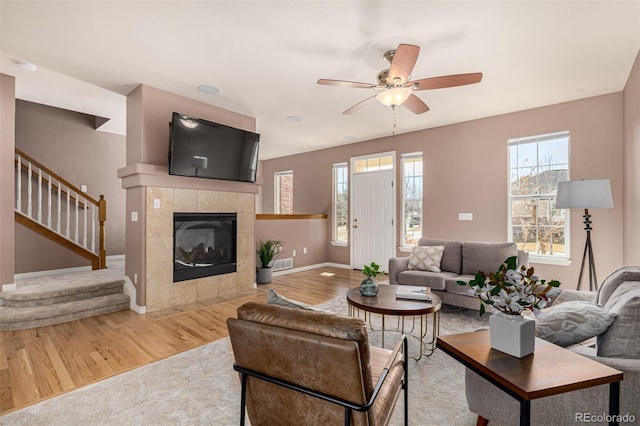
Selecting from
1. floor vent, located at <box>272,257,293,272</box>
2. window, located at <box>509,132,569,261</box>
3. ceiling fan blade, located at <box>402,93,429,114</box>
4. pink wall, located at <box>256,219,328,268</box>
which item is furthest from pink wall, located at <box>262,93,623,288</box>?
ceiling fan blade, located at <box>402,93,429,114</box>

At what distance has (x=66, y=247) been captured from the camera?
4879mm

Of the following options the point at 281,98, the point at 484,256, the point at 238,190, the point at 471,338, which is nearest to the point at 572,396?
the point at 471,338

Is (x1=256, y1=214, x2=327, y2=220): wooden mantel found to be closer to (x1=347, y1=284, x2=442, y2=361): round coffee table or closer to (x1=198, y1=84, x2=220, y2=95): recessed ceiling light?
(x1=198, y1=84, x2=220, y2=95): recessed ceiling light

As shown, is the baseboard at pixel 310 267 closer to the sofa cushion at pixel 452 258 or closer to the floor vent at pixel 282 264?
the floor vent at pixel 282 264

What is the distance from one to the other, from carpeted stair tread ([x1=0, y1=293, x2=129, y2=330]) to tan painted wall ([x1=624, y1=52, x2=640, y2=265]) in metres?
5.74

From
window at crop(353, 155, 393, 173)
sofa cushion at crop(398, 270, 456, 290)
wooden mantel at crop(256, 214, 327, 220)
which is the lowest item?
sofa cushion at crop(398, 270, 456, 290)

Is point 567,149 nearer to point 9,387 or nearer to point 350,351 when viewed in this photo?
point 350,351

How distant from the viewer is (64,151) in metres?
5.33

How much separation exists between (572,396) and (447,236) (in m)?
4.12

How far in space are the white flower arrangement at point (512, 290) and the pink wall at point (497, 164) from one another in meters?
3.67

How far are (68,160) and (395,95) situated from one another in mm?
5733

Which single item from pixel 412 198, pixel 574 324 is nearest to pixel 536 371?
pixel 574 324

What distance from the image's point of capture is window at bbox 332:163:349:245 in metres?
6.89

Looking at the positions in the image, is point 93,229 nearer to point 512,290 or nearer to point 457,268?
point 457,268
